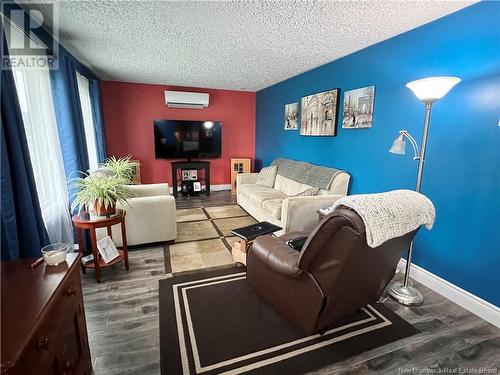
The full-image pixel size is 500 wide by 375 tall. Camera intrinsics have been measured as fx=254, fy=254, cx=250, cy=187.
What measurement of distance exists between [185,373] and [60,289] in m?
0.88

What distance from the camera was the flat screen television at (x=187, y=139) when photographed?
548 centimetres

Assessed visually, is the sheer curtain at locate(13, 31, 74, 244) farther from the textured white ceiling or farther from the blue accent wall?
the blue accent wall

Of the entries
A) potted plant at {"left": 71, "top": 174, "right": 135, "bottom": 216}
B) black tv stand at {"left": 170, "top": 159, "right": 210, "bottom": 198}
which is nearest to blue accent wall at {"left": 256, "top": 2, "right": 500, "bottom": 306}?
potted plant at {"left": 71, "top": 174, "right": 135, "bottom": 216}

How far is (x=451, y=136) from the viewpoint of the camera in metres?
2.19

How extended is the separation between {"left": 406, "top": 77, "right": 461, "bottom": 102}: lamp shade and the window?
125 inches

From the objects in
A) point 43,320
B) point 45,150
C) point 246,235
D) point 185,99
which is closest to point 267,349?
point 246,235

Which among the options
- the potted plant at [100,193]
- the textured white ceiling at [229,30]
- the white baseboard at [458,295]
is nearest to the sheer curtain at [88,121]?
the textured white ceiling at [229,30]

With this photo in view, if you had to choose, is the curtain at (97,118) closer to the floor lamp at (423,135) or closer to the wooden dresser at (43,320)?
the wooden dresser at (43,320)

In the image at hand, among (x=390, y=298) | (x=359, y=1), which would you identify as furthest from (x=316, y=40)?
(x=390, y=298)

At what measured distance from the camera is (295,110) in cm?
451

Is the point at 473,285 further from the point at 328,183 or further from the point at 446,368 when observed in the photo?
the point at 328,183

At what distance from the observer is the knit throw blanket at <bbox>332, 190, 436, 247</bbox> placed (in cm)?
131

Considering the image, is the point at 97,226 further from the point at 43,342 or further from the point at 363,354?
the point at 363,354

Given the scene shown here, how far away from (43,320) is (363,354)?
1.74 meters
